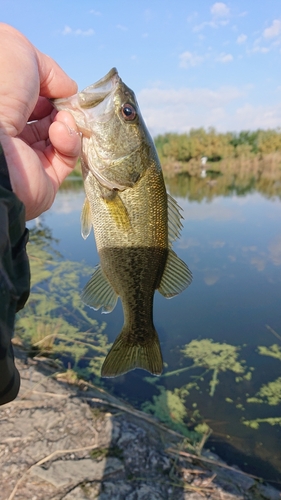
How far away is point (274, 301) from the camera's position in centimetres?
757

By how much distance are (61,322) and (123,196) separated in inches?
198

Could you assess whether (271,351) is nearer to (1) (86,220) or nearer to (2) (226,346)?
(2) (226,346)

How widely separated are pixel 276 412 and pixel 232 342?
161 cm

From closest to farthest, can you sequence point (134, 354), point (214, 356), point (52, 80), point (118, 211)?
point (52, 80) < point (118, 211) < point (134, 354) < point (214, 356)

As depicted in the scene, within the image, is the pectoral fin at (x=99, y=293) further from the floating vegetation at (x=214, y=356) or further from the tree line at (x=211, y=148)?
the tree line at (x=211, y=148)

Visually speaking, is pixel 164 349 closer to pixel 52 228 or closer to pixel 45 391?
pixel 45 391

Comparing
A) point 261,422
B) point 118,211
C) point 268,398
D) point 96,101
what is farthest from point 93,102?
point 268,398

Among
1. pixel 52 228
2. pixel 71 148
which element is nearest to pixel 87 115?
pixel 71 148

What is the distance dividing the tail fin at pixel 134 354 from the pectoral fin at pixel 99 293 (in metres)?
0.23

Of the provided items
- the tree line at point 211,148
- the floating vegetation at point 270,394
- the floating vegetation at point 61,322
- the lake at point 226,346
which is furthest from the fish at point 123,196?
the tree line at point 211,148

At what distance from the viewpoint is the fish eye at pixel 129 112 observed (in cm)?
224

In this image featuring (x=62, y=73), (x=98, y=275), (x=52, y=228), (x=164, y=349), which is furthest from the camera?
(x=52, y=228)

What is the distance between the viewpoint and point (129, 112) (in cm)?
226

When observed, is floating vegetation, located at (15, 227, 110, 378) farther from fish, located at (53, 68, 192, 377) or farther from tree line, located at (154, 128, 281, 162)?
tree line, located at (154, 128, 281, 162)
